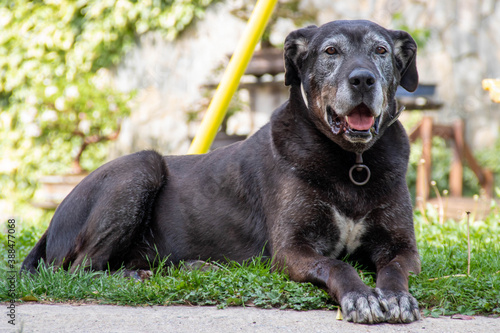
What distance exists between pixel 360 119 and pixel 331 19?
7.77 meters

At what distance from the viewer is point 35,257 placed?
3617 millimetres

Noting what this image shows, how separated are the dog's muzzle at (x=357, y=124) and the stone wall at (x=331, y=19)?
7.38 m

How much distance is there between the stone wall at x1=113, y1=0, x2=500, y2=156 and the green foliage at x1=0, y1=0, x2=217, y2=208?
Answer: 44 cm

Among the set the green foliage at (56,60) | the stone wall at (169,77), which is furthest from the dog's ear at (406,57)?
the stone wall at (169,77)

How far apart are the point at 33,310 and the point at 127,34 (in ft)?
27.7

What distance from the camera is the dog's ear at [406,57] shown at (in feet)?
11.1

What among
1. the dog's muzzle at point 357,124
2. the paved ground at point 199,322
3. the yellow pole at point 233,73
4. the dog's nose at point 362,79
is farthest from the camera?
the yellow pole at point 233,73

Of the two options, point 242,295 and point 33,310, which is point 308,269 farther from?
point 33,310

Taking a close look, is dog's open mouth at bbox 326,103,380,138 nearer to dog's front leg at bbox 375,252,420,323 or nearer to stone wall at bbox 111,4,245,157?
dog's front leg at bbox 375,252,420,323

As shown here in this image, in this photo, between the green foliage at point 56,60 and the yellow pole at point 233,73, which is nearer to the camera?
the yellow pole at point 233,73

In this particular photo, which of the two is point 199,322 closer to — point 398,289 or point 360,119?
point 398,289

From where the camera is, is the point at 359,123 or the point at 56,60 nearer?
the point at 359,123

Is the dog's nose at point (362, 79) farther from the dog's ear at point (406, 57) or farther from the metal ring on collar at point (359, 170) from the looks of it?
the dog's ear at point (406, 57)

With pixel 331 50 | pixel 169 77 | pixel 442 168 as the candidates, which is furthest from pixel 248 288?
pixel 169 77
